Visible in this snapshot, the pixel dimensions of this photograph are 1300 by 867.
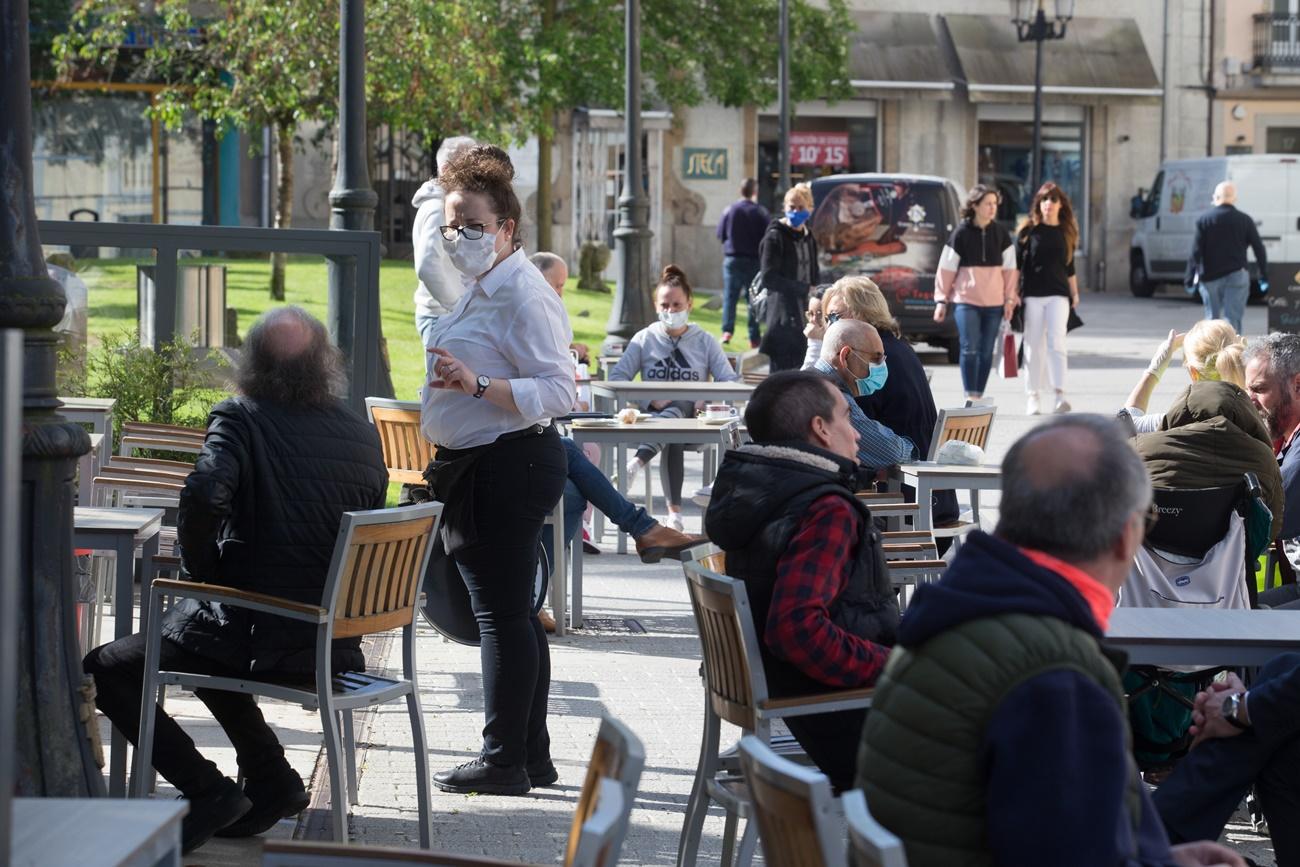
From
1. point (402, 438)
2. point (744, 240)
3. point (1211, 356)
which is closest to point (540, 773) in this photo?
point (402, 438)

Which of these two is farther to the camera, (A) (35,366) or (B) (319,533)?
(B) (319,533)

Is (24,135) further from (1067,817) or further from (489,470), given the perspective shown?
(1067,817)

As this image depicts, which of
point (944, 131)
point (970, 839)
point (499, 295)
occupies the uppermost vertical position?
point (944, 131)

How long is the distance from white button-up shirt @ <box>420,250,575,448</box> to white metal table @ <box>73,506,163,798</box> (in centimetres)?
88

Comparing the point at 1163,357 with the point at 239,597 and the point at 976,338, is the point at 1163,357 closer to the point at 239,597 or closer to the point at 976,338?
the point at 239,597

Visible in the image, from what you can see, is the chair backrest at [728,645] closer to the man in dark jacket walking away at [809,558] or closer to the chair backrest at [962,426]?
the man in dark jacket walking away at [809,558]

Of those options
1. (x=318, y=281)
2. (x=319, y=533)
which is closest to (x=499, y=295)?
(x=319, y=533)

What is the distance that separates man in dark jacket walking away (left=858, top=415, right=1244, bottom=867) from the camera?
263 centimetres

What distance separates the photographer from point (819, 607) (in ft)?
13.9

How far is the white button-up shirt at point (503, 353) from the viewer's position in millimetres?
5496

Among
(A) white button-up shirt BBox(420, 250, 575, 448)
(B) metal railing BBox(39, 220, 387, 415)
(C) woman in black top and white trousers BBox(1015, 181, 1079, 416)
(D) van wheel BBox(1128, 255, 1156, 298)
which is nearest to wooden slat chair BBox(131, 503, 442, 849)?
(A) white button-up shirt BBox(420, 250, 575, 448)

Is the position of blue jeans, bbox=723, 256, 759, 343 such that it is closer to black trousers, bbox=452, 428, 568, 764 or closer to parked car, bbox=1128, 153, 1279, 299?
parked car, bbox=1128, 153, 1279, 299

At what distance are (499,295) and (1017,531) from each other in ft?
9.50

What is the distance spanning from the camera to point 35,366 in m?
4.29
